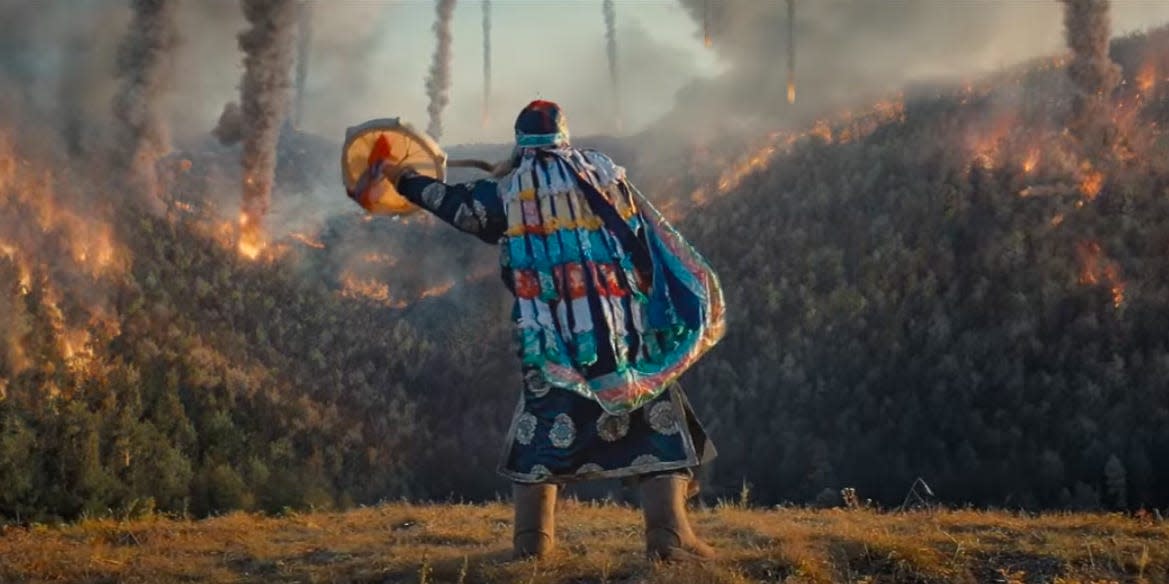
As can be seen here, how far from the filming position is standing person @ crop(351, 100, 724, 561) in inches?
174

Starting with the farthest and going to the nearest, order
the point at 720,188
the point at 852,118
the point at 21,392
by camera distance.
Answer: the point at 852,118 → the point at 720,188 → the point at 21,392

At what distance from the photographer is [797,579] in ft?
12.8

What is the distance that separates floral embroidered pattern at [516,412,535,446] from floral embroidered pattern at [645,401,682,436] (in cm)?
55

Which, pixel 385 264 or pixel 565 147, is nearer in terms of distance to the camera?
pixel 565 147

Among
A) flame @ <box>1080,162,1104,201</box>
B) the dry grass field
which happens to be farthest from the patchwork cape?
flame @ <box>1080,162,1104,201</box>

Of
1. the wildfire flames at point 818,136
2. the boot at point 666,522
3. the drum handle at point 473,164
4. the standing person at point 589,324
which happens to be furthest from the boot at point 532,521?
the wildfire flames at point 818,136

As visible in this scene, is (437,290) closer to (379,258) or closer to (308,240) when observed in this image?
(379,258)

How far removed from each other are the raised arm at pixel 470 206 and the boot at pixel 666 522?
4.74 feet

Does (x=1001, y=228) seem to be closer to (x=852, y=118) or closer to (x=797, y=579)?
(x=852, y=118)

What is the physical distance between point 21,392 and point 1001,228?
1749 cm

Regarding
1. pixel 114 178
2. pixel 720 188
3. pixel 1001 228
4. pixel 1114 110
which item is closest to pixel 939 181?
pixel 1001 228

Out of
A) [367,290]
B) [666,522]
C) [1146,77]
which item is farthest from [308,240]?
[666,522]

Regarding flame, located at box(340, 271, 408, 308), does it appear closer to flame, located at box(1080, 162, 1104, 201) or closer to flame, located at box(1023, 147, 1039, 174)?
flame, located at box(1023, 147, 1039, 174)

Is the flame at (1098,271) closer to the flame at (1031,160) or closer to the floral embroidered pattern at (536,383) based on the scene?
the flame at (1031,160)
